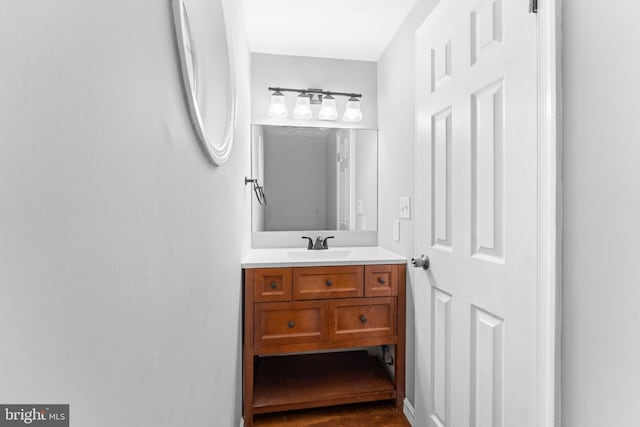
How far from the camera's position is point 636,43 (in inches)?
25.5

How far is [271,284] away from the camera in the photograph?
69.0 inches

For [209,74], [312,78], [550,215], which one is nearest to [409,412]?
[550,215]

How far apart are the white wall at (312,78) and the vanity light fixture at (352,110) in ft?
0.28

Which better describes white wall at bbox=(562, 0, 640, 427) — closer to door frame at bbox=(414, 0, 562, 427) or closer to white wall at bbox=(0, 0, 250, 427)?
door frame at bbox=(414, 0, 562, 427)

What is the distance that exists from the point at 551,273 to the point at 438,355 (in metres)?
0.76

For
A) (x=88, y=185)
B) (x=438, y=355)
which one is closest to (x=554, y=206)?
(x=438, y=355)

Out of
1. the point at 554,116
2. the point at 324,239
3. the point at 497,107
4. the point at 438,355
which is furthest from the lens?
the point at 324,239

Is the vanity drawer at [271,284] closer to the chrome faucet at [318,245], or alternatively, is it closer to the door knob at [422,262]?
the chrome faucet at [318,245]

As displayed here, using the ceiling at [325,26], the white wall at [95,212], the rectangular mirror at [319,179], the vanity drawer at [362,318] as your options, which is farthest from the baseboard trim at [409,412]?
the ceiling at [325,26]

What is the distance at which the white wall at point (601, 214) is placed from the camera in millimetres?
659

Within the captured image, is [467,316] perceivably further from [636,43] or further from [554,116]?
[636,43]

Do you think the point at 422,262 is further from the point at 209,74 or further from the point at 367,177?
the point at 209,74

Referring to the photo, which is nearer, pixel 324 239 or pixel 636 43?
pixel 636 43

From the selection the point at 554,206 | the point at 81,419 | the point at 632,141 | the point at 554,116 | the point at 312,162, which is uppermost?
the point at 312,162
